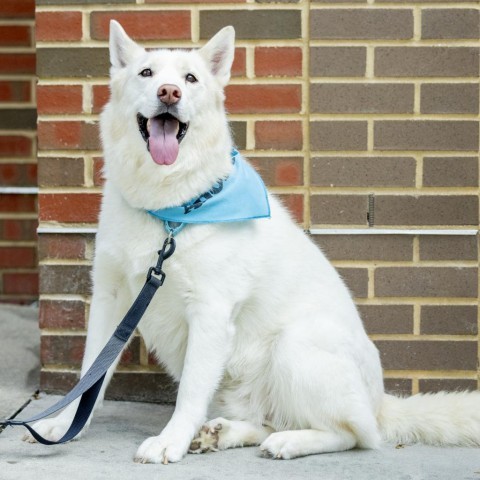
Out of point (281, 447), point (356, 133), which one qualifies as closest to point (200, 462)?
point (281, 447)

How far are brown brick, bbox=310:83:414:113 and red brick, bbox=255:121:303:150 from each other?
0.43ft

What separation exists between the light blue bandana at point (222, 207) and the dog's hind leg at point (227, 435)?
0.74m

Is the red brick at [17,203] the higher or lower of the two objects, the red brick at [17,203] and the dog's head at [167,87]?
the lower

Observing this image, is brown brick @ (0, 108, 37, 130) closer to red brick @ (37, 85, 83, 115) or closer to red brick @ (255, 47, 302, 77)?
red brick @ (37, 85, 83, 115)

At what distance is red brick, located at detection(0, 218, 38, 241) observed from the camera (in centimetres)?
539

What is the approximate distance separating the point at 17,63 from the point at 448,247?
2.81 meters

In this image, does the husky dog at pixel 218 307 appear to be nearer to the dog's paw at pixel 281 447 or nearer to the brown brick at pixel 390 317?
the dog's paw at pixel 281 447

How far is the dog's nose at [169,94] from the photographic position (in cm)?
317

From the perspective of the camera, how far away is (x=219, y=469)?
10.4ft

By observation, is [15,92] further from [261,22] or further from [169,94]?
[169,94]

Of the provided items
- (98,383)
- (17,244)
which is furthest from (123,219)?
(17,244)

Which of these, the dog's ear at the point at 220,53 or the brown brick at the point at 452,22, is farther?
the brown brick at the point at 452,22

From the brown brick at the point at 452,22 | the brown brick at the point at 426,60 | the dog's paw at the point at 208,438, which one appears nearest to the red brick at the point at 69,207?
the dog's paw at the point at 208,438

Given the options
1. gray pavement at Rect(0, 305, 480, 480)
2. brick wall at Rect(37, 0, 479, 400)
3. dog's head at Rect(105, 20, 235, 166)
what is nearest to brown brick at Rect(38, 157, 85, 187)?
brick wall at Rect(37, 0, 479, 400)
